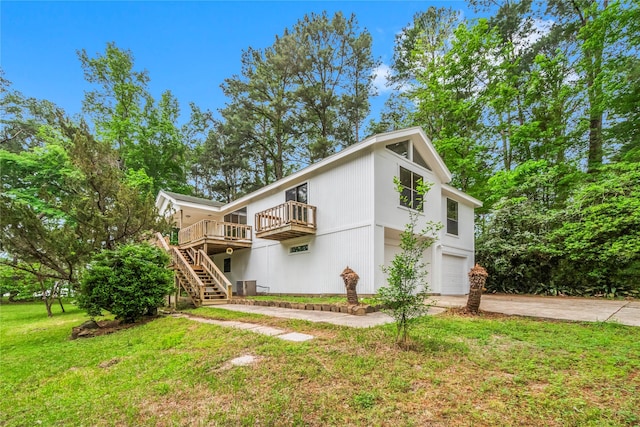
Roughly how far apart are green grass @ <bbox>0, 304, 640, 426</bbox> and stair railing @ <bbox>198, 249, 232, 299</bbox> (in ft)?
18.4

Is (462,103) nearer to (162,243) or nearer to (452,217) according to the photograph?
(452,217)

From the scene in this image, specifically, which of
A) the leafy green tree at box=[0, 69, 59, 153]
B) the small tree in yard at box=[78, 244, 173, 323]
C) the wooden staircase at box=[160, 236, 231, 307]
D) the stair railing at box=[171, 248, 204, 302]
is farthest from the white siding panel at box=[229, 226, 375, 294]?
the leafy green tree at box=[0, 69, 59, 153]

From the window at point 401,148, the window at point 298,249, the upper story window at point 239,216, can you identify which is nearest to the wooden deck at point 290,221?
the window at point 298,249

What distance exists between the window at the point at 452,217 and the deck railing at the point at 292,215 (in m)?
6.66

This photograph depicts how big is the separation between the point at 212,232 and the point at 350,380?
39.4 ft

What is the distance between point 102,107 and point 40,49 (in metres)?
14.6

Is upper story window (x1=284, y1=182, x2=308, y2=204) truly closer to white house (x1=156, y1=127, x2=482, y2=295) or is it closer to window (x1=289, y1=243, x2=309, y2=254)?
white house (x1=156, y1=127, x2=482, y2=295)

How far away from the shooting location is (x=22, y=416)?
2.96m

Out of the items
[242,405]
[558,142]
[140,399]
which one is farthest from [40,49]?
[558,142]

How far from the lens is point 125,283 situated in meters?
7.52

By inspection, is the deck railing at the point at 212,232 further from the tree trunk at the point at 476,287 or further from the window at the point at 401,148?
the tree trunk at the point at 476,287

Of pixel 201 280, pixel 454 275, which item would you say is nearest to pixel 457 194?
pixel 454 275

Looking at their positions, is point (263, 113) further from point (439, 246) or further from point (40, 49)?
point (439, 246)

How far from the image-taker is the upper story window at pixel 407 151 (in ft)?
35.2
